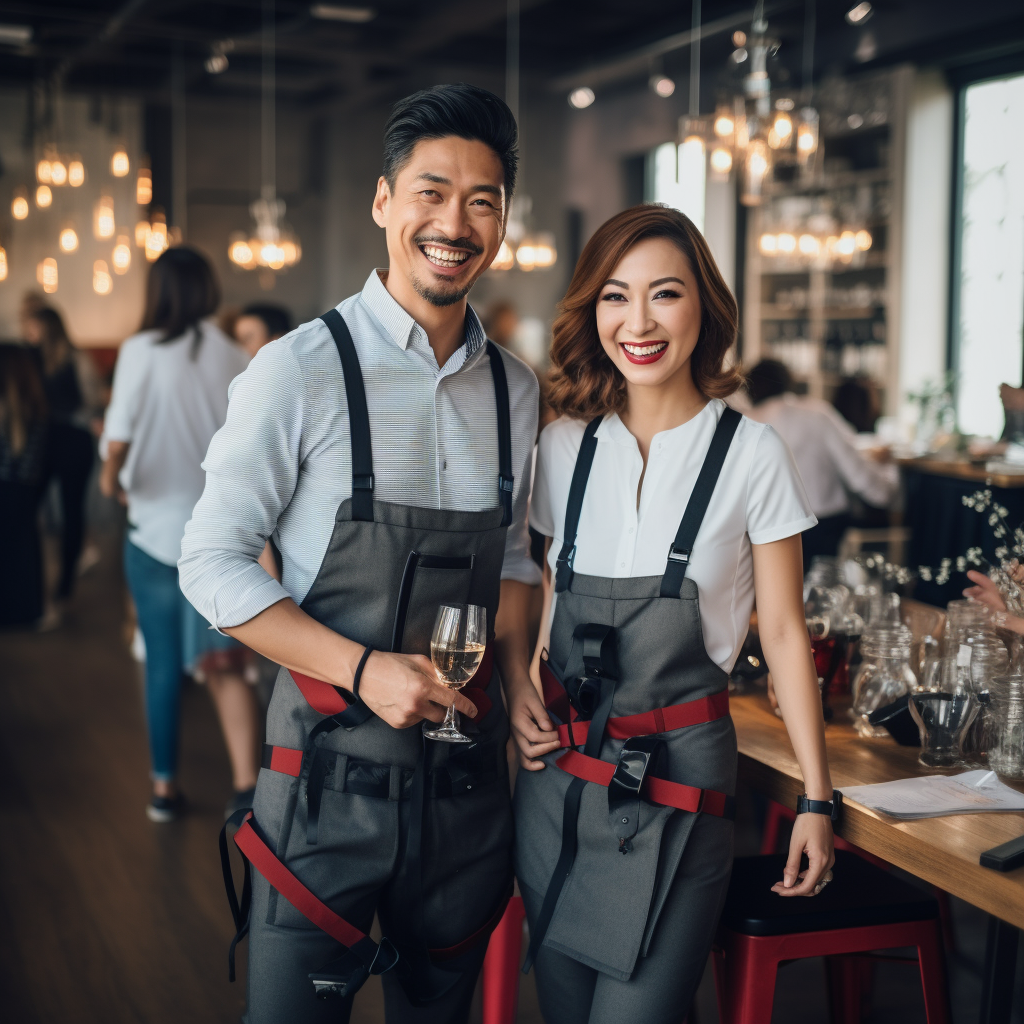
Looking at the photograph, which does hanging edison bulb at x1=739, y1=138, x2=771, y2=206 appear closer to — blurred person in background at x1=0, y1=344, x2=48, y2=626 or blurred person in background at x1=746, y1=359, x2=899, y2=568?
blurred person in background at x1=746, y1=359, x2=899, y2=568

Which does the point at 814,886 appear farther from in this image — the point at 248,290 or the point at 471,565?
the point at 248,290

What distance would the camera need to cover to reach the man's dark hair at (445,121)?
1.59m

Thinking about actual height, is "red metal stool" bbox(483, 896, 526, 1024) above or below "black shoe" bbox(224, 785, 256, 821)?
above

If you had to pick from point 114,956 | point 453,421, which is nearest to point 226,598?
point 453,421

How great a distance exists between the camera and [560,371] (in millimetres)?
1923

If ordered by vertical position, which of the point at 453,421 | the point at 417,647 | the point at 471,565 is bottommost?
the point at 417,647

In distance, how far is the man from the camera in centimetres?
155

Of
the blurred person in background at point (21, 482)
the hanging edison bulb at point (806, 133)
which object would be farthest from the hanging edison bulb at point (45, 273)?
the hanging edison bulb at point (806, 133)

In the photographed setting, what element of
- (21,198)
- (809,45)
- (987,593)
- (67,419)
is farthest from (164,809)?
(21,198)

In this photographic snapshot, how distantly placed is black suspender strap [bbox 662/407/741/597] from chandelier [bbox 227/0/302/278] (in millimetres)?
6607

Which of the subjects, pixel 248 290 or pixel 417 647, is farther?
pixel 248 290

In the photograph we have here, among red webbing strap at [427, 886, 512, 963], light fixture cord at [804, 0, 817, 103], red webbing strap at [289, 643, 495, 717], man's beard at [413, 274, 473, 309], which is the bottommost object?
red webbing strap at [427, 886, 512, 963]

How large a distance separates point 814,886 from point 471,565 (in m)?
0.70

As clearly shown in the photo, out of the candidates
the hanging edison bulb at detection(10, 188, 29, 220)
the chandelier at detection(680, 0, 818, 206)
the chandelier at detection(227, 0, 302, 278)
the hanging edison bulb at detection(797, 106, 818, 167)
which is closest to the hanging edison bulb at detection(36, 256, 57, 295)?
the hanging edison bulb at detection(10, 188, 29, 220)
